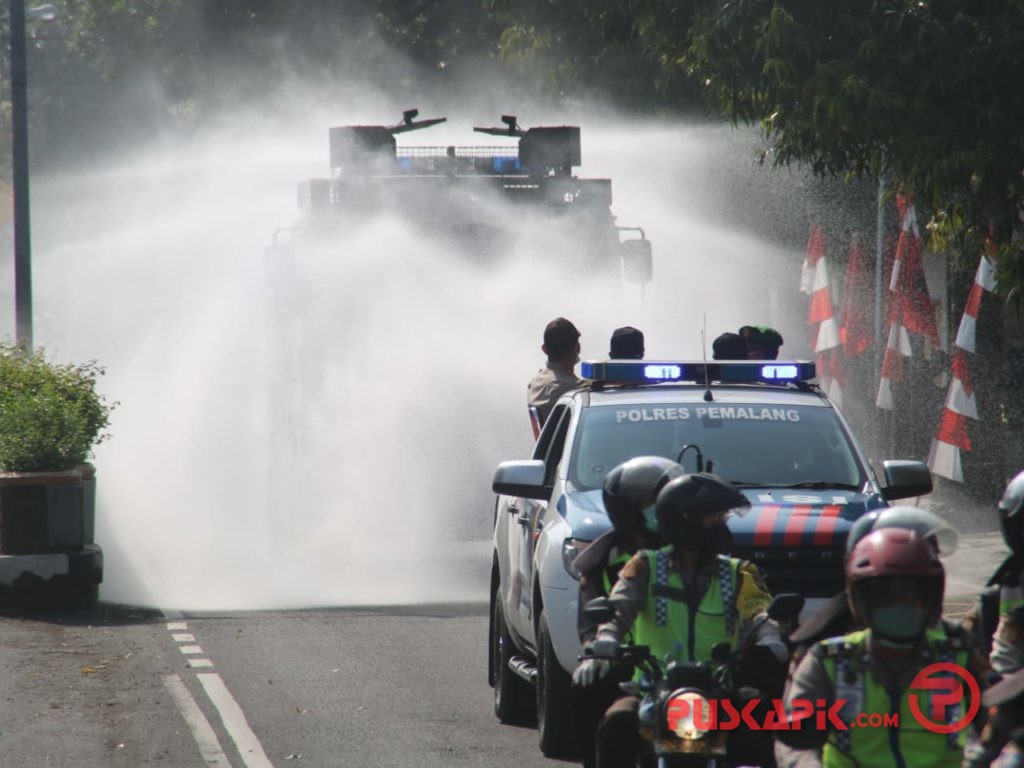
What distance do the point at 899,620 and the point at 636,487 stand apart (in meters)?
2.11

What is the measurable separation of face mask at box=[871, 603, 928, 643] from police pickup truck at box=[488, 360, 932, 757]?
3.31 meters

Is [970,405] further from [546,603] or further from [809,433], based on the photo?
[546,603]

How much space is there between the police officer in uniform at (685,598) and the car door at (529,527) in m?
2.35

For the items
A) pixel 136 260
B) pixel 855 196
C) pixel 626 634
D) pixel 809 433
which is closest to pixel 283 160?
pixel 855 196

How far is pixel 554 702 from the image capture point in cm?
741

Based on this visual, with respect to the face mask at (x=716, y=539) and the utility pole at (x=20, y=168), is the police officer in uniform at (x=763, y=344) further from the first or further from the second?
the utility pole at (x=20, y=168)

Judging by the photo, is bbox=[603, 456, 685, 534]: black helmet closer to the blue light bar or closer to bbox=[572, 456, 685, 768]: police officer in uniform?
bbox=[572, 456, 685, 768]: police officer in uniform

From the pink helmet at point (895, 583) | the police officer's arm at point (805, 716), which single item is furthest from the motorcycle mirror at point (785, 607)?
the pink helmet at point (895, 583)

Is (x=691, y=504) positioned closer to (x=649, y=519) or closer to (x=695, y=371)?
(x=649, y=519)

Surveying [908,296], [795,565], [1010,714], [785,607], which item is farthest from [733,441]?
[908,296]

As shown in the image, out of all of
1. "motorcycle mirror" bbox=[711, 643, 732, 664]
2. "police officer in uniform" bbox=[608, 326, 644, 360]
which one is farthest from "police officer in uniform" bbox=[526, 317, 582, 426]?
"motorcycle mirror" bbox=[711, 643, 732, 664]

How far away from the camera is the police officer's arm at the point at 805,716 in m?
4.03

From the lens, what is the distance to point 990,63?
10.8 meters

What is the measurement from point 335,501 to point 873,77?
5960 mm
